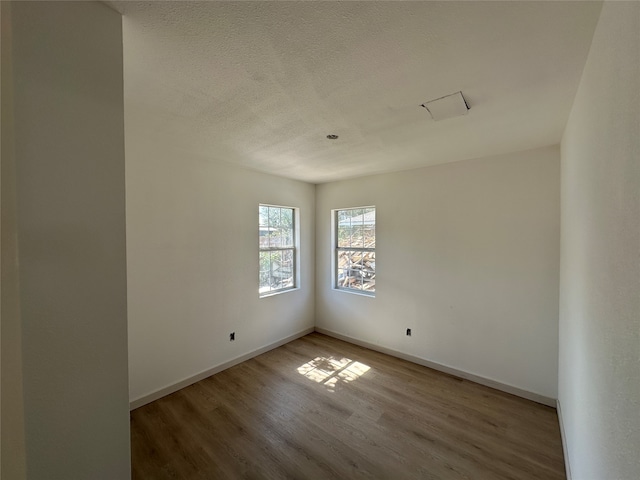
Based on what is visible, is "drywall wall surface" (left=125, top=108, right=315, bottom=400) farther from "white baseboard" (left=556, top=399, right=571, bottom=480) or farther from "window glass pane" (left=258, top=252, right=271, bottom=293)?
"white baseboard" (left=556, top=399, right=571, bottom=480)

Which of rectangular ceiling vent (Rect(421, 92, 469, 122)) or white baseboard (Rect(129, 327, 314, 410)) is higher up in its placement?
rectangular ceiling vent (Rect(421, 92, 469, 122))

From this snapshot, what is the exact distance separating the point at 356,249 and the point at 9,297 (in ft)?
11.6

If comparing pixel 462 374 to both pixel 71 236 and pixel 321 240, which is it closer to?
pixel 321 240

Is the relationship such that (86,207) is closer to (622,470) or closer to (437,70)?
(437,70)

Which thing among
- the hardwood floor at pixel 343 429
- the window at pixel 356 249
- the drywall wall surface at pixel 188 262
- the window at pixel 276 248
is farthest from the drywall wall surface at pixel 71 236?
the window at pixel 356 249

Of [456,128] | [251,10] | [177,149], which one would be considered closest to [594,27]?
[456,128]

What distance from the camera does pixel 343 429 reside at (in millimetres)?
2160

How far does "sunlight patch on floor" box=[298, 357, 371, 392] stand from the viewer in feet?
9.57

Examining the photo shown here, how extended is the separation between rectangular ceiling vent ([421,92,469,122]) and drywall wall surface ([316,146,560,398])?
4.48 feet

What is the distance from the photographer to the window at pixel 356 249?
151 inches

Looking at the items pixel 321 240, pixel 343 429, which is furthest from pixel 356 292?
pixel 343 429

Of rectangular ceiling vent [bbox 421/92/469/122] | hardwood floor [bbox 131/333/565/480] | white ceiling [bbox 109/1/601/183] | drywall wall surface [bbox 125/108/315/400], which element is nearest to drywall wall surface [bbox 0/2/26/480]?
white ceiling [bbox 109/1/601/183]

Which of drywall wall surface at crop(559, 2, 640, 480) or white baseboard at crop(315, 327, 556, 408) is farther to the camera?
white baseboard at crop(315, 327, 556, 408)

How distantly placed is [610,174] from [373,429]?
2.30m
